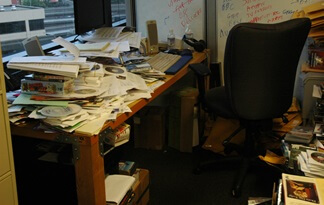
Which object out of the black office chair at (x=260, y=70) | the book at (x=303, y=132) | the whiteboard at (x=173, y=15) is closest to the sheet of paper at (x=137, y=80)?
the black office chair at (x=260, y=70)

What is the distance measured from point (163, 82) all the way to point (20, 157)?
869mm

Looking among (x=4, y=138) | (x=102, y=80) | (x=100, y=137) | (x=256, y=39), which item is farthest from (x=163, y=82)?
(x=4, y=138)

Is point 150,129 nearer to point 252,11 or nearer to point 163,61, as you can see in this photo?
point 163,61

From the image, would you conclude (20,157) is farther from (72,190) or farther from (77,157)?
(77,157)

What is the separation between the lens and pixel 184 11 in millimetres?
3148

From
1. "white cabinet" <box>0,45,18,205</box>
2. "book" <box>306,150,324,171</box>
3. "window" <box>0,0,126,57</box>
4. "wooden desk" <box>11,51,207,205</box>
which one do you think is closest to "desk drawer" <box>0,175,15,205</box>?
"white cabinet" <box>0,45,18,205</box>

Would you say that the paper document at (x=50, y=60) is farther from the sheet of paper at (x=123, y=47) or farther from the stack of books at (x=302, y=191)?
the stack of books at (x=302, y=191)

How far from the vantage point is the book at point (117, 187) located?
5.55 feet

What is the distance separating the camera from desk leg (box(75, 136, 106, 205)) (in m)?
1.45

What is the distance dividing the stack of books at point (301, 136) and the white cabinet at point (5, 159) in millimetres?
1482

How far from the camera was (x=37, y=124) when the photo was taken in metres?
1.55

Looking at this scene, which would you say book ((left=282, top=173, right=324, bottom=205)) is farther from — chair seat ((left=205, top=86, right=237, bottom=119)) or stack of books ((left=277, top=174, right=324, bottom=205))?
chair seat ((left=205, top=86, right=237, bottom=119))

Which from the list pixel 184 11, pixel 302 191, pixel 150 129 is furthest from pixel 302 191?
pixel 184 11

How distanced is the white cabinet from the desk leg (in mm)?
247
